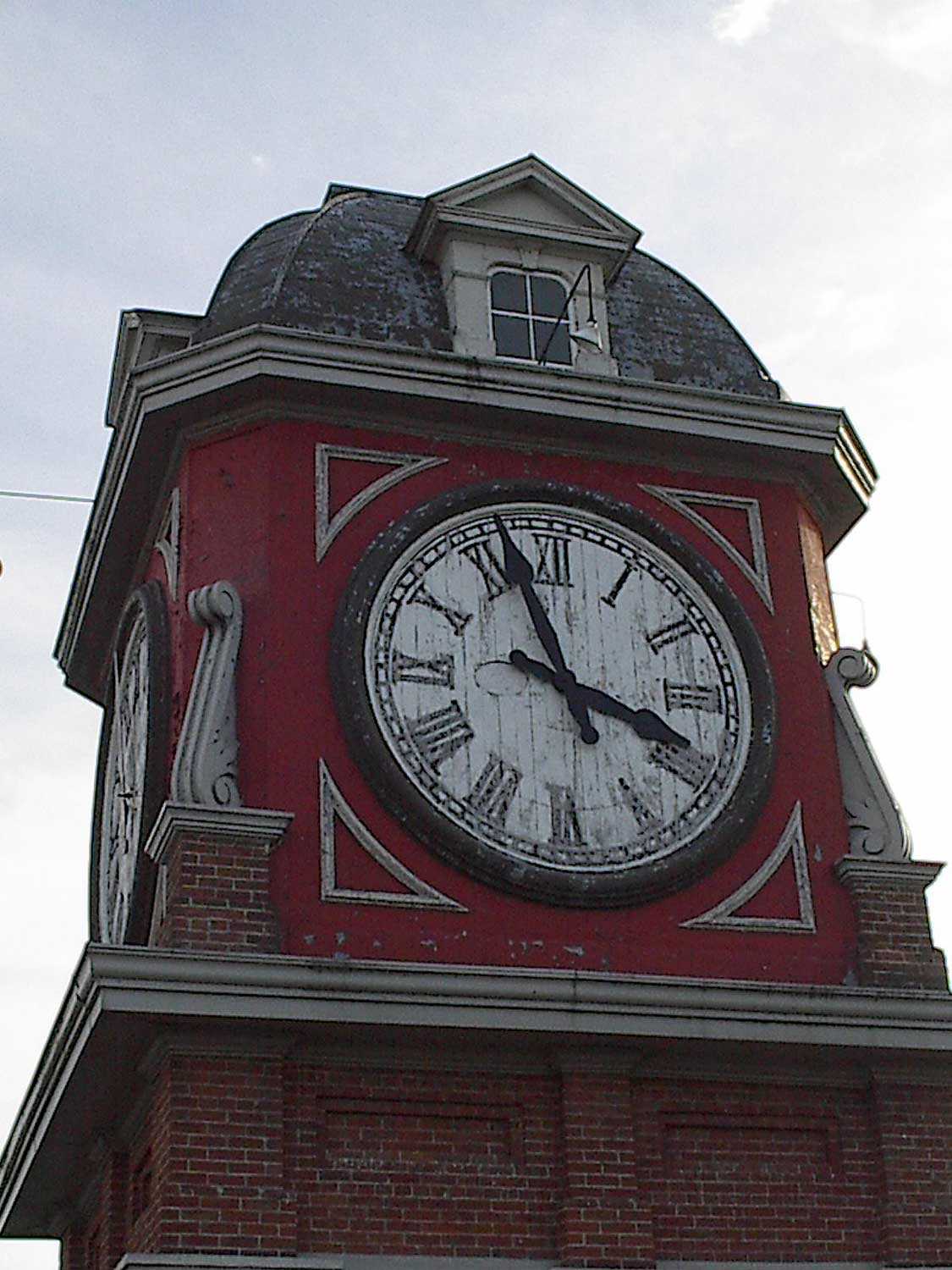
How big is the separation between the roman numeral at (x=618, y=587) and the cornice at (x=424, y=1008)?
2.90 metres

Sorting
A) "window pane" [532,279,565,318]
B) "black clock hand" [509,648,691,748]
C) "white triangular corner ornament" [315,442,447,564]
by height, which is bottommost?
"black clock hand" [509,648,691,748]

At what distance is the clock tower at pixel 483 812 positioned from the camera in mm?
11891

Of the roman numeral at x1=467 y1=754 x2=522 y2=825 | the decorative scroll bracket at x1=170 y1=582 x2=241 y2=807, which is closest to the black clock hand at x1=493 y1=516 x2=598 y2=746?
the roman numeral at x1=467 y1=754 x2=522 y2=825

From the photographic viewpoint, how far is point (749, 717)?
13.9 meters

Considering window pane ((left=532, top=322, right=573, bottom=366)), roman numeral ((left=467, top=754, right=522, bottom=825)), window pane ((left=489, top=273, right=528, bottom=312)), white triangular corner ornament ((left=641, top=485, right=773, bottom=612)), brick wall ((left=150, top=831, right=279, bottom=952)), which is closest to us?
brick wall ((left=150, top=831, right=279, bottom=952))

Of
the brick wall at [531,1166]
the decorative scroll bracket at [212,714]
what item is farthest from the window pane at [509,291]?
the brick wall at [531,1166]

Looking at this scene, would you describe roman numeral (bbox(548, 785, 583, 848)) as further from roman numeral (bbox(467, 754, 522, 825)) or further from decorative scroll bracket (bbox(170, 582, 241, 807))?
decorative scroll bracket (bbox(170, 582, 241, 807))

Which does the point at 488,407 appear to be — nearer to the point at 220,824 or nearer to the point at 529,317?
the point at 529,317

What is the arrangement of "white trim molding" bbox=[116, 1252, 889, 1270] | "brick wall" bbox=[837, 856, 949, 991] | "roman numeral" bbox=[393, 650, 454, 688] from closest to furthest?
"white trim molding" bbox=[116, 1252, 889, 1270] < "brick wall" bbox=[837, 856, 949, 991] < "roman numeral" bbox=[393, 650, 454, 688]

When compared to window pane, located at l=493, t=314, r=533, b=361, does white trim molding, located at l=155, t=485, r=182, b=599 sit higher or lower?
lower

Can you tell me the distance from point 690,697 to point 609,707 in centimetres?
59

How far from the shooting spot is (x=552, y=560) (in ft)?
46.5

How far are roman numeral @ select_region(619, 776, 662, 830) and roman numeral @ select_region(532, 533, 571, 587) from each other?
1.47 metres

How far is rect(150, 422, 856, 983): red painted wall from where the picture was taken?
1270 centimetres
